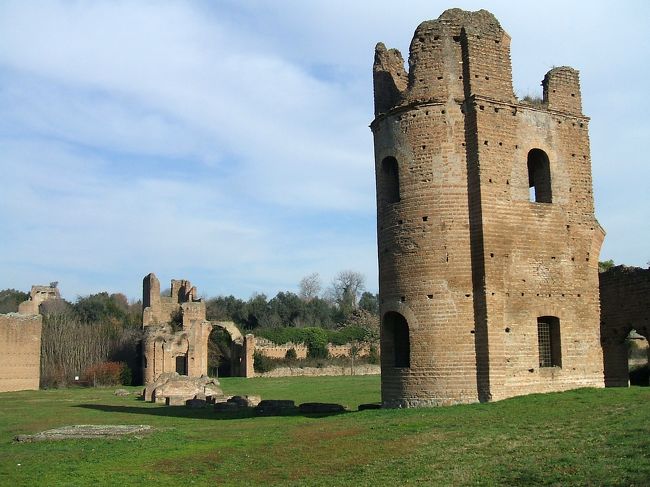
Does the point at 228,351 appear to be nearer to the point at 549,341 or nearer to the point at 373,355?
the point at 373,355

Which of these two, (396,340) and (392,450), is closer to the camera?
(392,450)

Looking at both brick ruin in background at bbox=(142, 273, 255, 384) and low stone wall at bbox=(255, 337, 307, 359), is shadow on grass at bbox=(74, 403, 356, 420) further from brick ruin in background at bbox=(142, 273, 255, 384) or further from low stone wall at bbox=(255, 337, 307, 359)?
low stone wall at bbox=(255, 337, 307, 359)

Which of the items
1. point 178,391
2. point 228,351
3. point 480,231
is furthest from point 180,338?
point 480,231

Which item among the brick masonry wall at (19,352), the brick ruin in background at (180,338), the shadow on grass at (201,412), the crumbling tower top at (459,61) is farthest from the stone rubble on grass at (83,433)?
the brick masonry wall at (19,352)

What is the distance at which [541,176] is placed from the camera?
1817 centimetres

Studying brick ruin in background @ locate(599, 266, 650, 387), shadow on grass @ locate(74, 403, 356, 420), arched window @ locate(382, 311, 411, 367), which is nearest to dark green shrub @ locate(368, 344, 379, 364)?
shadow on grass @ locate(74, 403, 356, 420)

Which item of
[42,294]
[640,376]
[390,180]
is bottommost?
[640,376]

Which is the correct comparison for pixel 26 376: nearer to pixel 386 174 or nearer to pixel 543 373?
pixel 386 174

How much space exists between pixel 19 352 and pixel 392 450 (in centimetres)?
3479

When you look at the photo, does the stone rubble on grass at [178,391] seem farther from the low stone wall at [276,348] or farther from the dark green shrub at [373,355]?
the dark green shrub at [373,355]

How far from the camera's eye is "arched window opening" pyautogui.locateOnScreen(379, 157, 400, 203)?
60.5 feet

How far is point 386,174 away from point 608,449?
10.6 m

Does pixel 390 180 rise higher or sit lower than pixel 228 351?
higher

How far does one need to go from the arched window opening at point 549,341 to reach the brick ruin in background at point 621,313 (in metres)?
3.41
